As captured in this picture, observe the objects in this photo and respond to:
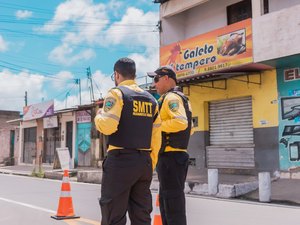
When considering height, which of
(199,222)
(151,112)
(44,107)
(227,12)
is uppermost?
(227,12)

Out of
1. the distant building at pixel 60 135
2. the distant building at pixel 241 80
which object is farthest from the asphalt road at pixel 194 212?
the distant building at pixel 60 135

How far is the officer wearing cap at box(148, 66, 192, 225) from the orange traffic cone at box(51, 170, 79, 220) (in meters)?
2.72

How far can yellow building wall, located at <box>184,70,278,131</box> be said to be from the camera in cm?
1343

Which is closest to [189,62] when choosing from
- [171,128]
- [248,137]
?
[248,137]

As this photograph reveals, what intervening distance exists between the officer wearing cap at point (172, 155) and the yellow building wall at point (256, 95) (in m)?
9.64

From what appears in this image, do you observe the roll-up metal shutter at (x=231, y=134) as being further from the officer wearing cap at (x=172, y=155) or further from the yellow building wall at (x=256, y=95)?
the officer wearing cap at (x=172, y=155)

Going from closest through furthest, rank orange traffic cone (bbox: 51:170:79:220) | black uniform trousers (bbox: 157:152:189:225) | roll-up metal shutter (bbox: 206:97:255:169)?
1. black uniform trousers (bbox: 157:152:189:225)
2. orange traffic cone (bbox: 51:170:79:220)
3. roll-up metal shutter (bbox: 206:97:255:169)

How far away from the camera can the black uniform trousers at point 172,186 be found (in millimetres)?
4184

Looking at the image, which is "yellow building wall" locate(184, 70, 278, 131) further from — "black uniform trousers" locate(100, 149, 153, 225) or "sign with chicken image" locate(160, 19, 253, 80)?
"black uniform trousers" locate(100, 149, 153, 225)

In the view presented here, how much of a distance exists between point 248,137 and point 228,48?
3251mm

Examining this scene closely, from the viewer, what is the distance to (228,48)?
14.0m

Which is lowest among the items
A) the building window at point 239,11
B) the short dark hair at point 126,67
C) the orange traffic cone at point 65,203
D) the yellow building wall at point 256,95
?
the orange traffic cone at point 65,203

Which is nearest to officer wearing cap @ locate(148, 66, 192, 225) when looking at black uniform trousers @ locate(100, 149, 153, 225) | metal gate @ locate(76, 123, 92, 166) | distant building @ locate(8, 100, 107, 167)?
black uniform trousers @ locate(100, 149, 153, 225)

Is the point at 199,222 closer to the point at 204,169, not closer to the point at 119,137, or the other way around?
the point at 119,137
